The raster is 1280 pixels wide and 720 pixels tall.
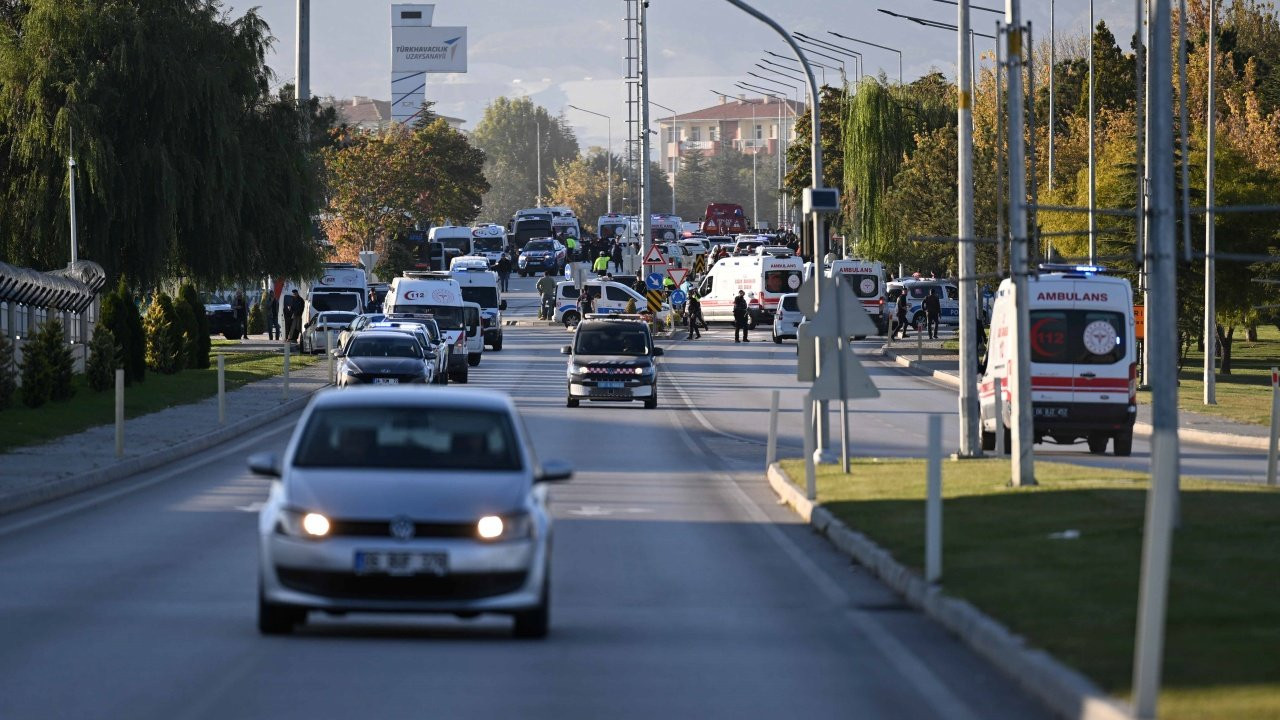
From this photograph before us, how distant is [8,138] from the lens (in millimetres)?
49781

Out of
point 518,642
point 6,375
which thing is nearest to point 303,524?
point 518,642

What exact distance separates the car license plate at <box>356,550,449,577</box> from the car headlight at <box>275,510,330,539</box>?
0.27 metres

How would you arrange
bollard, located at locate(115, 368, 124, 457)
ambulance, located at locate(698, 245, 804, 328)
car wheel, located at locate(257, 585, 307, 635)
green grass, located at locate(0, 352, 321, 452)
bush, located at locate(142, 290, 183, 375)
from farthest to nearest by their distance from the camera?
1. ambulance, located at locate(698, 245, 804, 328)
2. bush, located at locate(142, 290, 183, 375)
3. green grass, located at locate(0, 352, 321, 452)
4. bollard, located at locate(115, 368, 124, 457)
5. car wheel, located at locate(257, 585, 307, 635)

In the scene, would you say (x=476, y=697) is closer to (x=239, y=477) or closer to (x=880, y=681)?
(x=880, y=681)

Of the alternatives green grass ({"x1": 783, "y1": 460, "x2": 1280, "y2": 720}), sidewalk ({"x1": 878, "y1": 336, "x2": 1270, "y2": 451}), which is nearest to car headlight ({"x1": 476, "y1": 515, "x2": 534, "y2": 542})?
green grass ({"x1": 783, "y1": 460, "x2": 1280, "y2": 720})

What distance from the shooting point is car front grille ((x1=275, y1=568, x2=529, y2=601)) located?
11.5m

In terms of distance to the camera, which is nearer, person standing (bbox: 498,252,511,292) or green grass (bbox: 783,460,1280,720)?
green grass (bbox: 783,460,1280,720)

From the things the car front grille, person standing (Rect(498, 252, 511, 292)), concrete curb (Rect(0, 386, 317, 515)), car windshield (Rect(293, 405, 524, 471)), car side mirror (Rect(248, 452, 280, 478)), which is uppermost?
person standing (Rect(498, 252, 511, 292))

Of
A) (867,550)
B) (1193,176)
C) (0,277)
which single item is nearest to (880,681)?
(867,550)

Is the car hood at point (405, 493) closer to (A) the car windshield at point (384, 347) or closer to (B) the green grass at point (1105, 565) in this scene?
(B) the green grass at point (1105, 565)

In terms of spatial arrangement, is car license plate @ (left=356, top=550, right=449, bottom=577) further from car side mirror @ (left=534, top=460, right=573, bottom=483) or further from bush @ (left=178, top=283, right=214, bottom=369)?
bush @ (left=178, top=283, right=214, bottom=369)

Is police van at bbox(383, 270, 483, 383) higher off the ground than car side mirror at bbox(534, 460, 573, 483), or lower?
higher

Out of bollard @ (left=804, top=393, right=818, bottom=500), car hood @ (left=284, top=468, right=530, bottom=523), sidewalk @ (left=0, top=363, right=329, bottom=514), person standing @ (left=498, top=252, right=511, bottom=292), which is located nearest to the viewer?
car hood @ (left=284, top=468, right=530, bottom=523)

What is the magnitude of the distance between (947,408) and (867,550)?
85.9 feet
